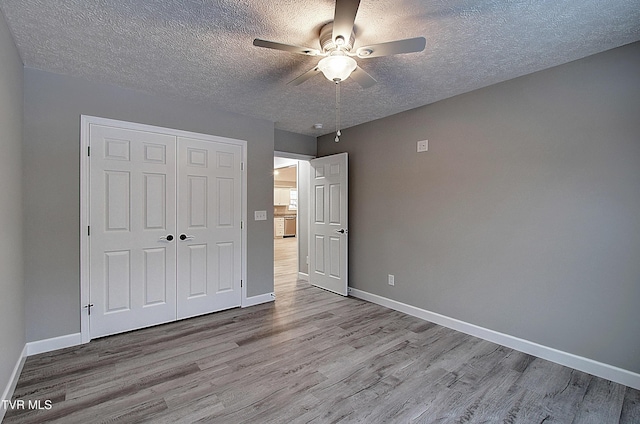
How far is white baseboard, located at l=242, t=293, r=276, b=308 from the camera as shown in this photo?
3.83 m

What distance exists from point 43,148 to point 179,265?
5.27 feet

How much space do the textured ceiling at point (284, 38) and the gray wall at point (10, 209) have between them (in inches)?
9.7

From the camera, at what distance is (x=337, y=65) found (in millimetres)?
1985

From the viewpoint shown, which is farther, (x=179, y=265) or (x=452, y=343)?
(x=179, y=265)

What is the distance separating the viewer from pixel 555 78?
2.51m

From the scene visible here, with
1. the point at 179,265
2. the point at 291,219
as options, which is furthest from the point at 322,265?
the point at 291,219

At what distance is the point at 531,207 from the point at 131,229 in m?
3.83

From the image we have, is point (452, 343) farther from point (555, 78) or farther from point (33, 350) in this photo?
point (33, 350)

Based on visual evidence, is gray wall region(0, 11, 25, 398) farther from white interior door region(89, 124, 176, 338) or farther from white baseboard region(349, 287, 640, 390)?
white baseboard region(349, 287, 640, 390)

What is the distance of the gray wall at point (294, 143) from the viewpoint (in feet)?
14.7

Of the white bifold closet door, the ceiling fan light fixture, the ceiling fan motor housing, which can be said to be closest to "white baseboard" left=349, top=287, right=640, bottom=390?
the white bifold closet door

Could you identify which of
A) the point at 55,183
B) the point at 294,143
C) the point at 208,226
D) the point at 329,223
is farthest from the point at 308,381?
the point at 294,143

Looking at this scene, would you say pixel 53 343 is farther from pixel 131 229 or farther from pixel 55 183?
pixel 55 183

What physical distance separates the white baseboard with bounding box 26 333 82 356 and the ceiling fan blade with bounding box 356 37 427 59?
3.42 metres
